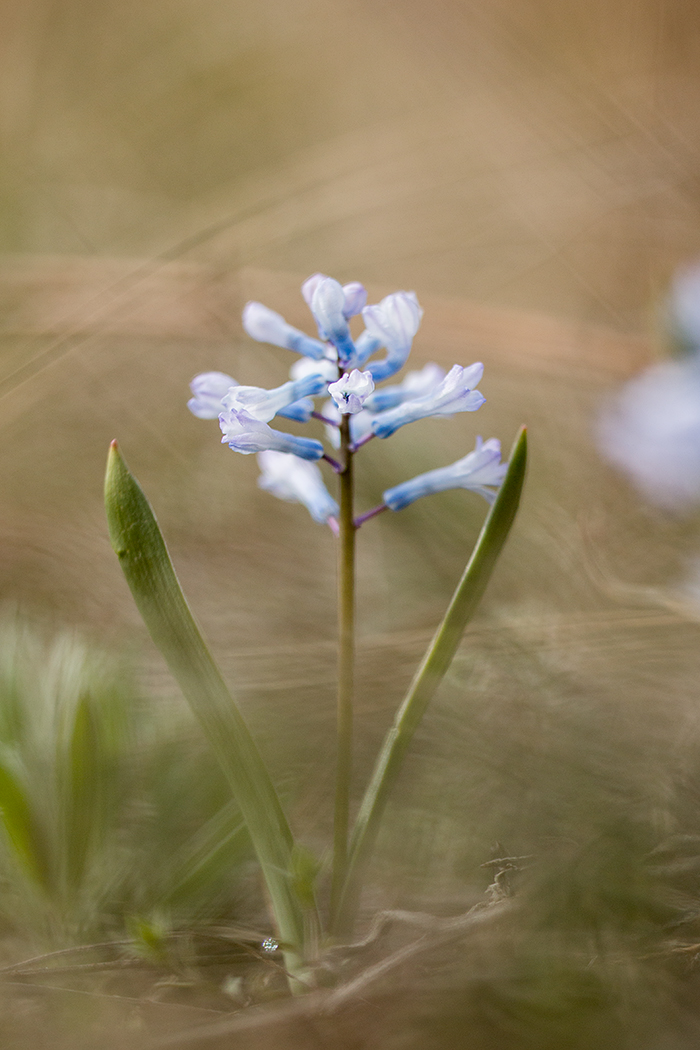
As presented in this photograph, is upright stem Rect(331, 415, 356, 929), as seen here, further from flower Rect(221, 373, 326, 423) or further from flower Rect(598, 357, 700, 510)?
flower Rect(598, 357, 700, 510)

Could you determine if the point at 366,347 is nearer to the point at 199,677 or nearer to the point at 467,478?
the point at 467,478

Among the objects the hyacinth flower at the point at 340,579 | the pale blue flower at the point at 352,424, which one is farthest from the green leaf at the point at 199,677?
the pale blue flower at the point at 352,424

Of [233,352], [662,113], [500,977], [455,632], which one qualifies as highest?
[662,113]

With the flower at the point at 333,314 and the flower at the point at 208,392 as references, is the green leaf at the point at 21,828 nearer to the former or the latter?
the flower at the point at 208,392

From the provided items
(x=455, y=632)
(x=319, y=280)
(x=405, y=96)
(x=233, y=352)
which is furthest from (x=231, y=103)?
(x=455, y=632)

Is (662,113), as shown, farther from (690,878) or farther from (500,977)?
(500,977)

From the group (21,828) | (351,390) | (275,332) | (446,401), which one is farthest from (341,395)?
(21,828)

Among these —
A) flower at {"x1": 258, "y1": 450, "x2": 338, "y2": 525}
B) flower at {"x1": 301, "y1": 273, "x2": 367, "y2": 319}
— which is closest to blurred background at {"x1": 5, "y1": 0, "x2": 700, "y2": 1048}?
flower at {"x1": 258, "y1": 450, "x2": 338, "y2": 525}
